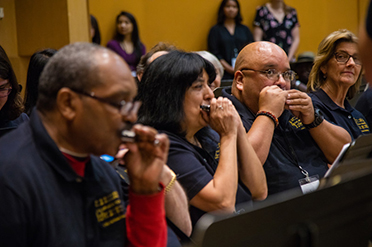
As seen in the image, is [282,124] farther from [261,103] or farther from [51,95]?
[51,95]

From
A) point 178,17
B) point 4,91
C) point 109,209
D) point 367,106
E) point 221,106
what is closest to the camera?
point 109,209

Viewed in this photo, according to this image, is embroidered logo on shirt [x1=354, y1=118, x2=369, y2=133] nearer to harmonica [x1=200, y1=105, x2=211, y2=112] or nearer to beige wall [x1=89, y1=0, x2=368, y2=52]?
harmonica [x1=200, y1=105, x2=211, y2=112]

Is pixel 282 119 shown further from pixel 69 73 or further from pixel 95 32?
pixel 95 32

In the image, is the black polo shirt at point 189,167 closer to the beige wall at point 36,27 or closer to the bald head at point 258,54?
the bald head at point 258,54

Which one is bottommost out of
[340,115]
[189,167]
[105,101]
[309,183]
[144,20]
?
[309,183]

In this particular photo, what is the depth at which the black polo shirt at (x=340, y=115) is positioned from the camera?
3.11 metres

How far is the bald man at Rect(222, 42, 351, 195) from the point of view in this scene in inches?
98.3

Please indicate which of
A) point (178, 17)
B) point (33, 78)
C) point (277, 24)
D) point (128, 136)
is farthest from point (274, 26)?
point (128, 136)

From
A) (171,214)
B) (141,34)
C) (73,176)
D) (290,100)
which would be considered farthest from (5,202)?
(141,34)

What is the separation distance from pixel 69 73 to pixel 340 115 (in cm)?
235

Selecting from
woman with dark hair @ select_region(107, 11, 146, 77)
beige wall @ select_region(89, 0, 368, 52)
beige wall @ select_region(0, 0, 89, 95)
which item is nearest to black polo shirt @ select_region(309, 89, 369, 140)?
beige wall @ select_region(0, 0, 89, 95)

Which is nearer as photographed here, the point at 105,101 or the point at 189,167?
the point at 105,101

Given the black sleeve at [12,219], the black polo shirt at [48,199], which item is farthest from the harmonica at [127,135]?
the black sleeve at [12,219]

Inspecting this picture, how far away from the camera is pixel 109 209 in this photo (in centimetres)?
141
